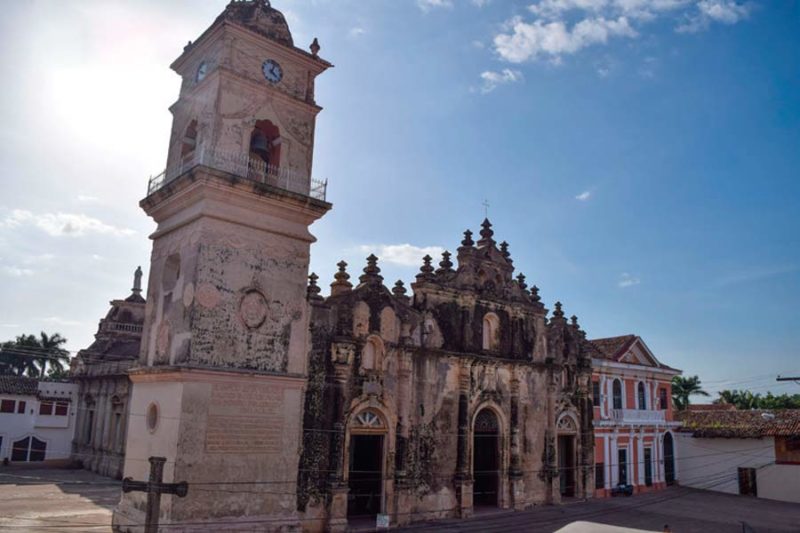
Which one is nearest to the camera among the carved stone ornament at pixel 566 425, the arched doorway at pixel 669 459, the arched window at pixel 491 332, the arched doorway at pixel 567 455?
the arched window at pixel 491 332

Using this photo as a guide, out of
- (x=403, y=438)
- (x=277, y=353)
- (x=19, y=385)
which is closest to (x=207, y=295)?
(x=277, y=353)

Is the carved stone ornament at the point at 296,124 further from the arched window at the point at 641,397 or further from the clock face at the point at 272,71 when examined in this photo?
the arched window at the point at 641,397

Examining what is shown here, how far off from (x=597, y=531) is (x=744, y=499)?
16.5 m

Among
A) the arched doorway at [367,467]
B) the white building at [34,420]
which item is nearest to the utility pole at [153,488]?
the arched doorway at [367,467]

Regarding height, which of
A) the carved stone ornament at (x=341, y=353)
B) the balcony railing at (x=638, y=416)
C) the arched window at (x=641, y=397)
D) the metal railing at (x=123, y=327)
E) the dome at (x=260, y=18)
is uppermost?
the dome at (x=260, y=18)

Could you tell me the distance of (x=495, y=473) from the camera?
26969 mm

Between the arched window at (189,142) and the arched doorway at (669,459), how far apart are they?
3166 centimetres

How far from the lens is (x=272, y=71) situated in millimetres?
20156

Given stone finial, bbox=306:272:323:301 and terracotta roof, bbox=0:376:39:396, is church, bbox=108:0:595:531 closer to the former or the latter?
stone finial, bbox=306:272:323:301

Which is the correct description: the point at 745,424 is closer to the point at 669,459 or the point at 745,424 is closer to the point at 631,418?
the point at 669,459

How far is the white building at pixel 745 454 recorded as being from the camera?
34.7 metres

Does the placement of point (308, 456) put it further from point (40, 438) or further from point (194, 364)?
point (40, 438)

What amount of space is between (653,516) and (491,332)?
10706mm

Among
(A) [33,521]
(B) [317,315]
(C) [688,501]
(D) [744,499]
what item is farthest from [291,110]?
(D) [744,499]
